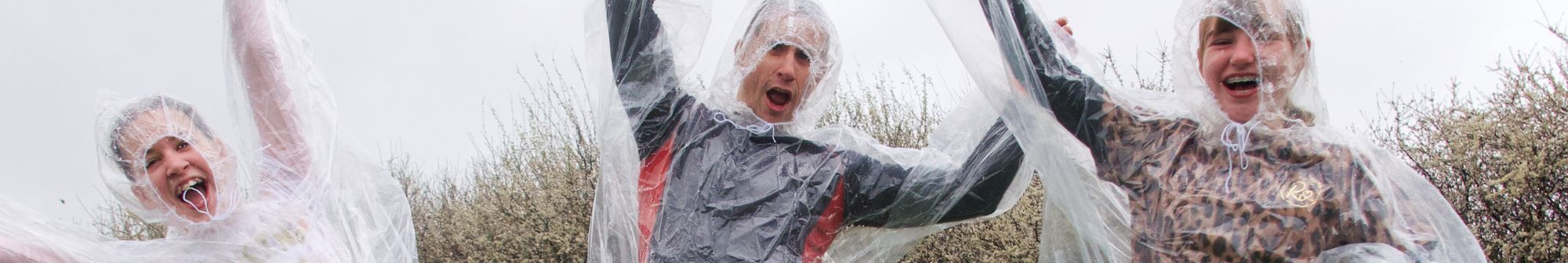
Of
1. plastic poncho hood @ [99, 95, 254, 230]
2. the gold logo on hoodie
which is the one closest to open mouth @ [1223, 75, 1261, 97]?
the gold logo on hoodie

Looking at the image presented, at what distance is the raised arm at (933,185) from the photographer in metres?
2.21

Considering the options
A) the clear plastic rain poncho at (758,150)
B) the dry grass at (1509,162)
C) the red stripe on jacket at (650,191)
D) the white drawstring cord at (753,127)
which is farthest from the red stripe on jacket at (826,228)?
the dry grass at (1509,162)

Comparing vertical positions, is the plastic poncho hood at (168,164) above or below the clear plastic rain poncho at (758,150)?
above

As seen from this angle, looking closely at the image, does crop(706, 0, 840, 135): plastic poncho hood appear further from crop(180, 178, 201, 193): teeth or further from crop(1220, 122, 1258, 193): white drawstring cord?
crop(180, 178, 201, 193): teeth

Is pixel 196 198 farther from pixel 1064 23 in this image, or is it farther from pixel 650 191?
pixel 1064 23

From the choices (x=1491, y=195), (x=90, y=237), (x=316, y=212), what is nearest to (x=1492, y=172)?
(x=1491, y=195)

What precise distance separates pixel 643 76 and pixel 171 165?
0.92 meters

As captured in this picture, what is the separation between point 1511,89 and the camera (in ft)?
16.1

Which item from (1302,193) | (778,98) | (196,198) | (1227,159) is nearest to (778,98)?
(778,98)

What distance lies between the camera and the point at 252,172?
2.27 metres

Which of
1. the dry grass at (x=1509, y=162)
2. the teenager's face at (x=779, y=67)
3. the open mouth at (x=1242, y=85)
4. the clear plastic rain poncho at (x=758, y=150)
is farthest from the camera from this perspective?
the dry grass at (x=1509, y=162)

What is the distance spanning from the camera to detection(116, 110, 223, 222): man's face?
7.42ft

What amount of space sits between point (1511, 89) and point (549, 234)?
16.2ft

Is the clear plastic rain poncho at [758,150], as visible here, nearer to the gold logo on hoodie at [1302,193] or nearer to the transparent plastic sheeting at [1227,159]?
the transparent plastic sheeting at [1227,159]
